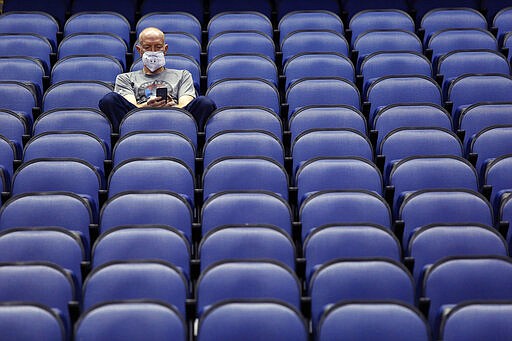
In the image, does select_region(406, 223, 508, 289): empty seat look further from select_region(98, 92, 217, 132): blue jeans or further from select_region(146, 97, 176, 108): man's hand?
select_region(146, 97, 176, 108): man's hand

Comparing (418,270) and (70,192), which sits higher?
(70,192)

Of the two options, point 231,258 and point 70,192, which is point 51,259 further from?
point 231,258

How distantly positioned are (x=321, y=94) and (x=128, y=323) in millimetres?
1255

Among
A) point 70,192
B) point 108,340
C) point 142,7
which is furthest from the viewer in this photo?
point 142,7

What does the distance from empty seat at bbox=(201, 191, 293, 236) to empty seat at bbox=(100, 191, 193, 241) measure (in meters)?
0.05

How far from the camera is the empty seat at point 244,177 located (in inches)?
98.6

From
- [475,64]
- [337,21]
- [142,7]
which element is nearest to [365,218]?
[475,64]

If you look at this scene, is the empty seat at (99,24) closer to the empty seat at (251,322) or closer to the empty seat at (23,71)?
the empty seat at (23,71)

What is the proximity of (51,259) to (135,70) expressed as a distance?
1001 mm

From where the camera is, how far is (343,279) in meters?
2.10

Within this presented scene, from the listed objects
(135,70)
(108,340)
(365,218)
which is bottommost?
(108,340)

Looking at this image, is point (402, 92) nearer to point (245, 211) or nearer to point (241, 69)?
point (241, 69)

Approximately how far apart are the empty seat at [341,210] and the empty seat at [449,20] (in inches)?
49.4

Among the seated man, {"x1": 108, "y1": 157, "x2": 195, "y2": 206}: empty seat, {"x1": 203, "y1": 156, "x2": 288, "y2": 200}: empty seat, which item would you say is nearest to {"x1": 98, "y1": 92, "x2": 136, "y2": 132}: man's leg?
the seated man
